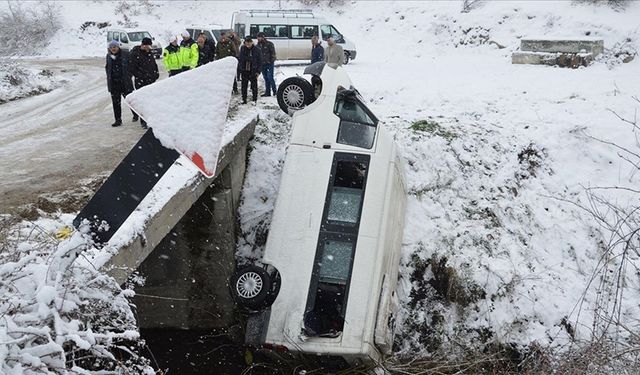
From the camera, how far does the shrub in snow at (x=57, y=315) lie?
9.64 ft

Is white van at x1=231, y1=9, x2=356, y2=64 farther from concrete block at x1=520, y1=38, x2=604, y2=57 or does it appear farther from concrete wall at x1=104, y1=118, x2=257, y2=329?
concrete wall at x1=104, y1=118, x2=257, y2=329

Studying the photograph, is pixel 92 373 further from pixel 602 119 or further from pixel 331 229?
pixel 602 119

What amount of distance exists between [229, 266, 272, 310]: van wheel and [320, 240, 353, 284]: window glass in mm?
759

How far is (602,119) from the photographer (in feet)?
37.8

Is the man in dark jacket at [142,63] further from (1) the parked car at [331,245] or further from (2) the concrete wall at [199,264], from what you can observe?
(1) the parked car at [331,245]

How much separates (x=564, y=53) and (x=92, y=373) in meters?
16.7

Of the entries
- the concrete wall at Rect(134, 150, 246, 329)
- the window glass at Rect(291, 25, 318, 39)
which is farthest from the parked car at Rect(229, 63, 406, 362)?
the window glass at Rect(291, 25, 318, 39)

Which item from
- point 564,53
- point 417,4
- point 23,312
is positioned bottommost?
point 23,312

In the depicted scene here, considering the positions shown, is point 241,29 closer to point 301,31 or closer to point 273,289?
point 301,31

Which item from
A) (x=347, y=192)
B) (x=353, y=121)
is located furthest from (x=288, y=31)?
(x=347, y=192)

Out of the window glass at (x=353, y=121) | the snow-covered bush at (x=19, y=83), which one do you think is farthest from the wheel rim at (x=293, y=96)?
the snow-covered bush at (x=19, y=83)

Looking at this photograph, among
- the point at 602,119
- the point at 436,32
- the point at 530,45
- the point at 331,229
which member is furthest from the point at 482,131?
the point at 436,32

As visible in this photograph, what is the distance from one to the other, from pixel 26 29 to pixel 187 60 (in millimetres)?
22573

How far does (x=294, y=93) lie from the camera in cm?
831
